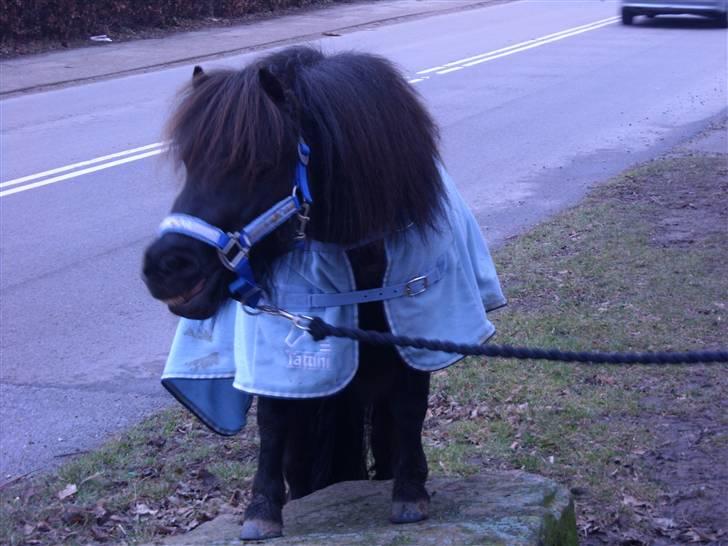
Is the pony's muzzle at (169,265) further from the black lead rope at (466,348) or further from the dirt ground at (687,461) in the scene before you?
the dirt ground at (687,461)

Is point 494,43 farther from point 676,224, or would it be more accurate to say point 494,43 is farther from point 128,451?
point 128,451

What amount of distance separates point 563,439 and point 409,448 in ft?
5.08

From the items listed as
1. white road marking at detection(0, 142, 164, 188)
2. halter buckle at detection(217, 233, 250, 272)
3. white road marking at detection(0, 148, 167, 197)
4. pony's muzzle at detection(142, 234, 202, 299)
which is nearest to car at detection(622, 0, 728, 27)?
white road marking at detection(0, 142, 164, 188)

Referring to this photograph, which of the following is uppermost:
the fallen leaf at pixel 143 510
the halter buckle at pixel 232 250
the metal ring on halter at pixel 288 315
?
the halter buckle at pixel 232 250

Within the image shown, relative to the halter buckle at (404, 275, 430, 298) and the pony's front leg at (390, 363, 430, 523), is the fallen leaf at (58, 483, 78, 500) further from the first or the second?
the halter buckle at (404, 275, 430, 298)

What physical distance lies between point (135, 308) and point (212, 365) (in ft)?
12.4

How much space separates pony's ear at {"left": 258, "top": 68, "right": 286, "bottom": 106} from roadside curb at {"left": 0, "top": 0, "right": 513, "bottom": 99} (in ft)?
44.9

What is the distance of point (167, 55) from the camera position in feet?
63.3

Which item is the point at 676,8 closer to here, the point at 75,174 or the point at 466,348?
the point at 75,174

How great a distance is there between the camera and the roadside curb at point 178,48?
17.1 meters

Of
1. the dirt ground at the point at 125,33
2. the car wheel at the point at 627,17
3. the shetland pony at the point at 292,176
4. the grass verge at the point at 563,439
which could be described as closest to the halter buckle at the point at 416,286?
the shetland pony at the point at 292,176

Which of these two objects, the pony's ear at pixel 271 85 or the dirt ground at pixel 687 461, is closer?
the pony's ear at pixel 271 85

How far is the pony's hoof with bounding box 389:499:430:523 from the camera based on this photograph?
340cm

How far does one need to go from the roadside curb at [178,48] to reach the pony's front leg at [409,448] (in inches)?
532
